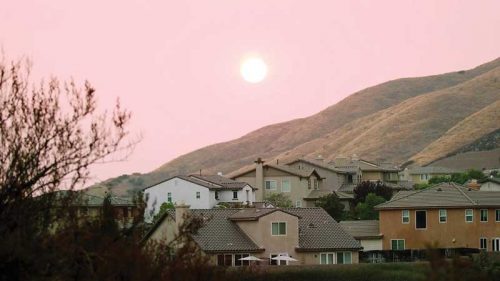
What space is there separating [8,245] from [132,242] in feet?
17.1

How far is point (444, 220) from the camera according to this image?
8456 centimetres

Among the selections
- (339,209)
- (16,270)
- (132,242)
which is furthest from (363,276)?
(339,209)

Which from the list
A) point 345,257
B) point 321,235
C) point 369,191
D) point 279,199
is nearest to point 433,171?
point 369,191

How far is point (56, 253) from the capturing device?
77.7ft

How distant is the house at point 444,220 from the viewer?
3290 inches

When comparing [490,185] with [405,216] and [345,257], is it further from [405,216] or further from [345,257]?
[345,257]

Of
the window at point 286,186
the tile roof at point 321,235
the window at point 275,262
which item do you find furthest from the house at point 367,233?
the window at point 286,186

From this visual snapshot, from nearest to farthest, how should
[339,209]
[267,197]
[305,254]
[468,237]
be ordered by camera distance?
[305,254]
[468,237]
[339,209]
[267,197]

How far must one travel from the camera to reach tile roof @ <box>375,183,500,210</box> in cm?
8412

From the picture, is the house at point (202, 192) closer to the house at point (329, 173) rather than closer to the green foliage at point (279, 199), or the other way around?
the green foliage at point (279, 199)

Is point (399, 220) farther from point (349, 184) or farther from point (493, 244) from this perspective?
point (349, 184)

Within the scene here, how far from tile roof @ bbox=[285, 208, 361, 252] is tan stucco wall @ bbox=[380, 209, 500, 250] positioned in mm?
A: 10573

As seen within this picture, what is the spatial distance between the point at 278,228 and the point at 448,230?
1676cm

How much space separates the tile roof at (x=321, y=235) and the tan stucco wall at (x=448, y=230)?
10573 mm
